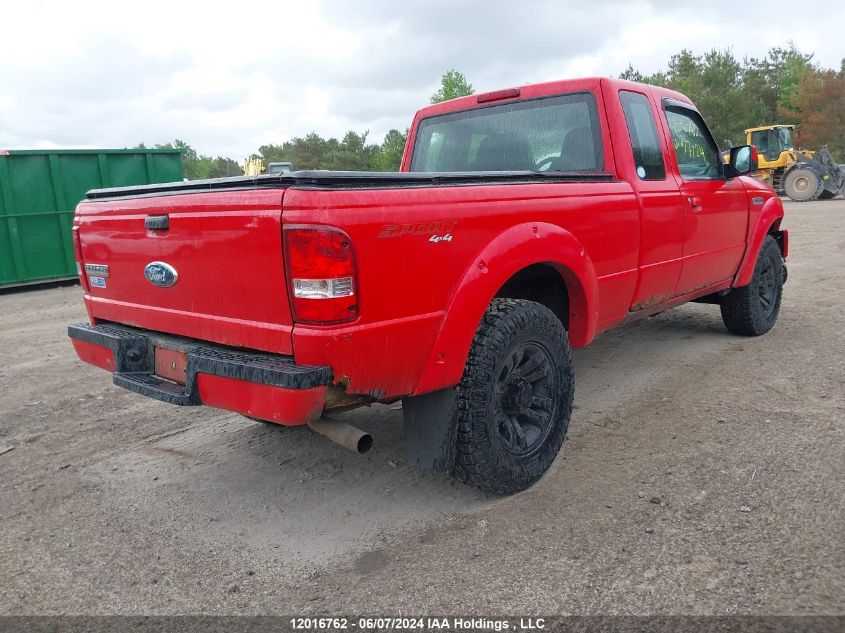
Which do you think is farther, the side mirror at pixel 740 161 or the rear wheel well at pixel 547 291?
the side mirror at pixel 740 161

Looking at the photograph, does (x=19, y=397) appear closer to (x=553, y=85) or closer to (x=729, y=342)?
(x=553, y=85)

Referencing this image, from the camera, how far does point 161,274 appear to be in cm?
277

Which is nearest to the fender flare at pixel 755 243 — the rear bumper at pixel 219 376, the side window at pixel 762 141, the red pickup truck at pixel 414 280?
the red pickup truck at pixel 414 280

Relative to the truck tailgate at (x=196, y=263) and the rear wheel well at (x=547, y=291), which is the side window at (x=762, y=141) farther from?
the truck tailgate at (x=196, y=263)

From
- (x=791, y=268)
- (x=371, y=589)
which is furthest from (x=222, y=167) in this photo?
(x=371, y=589)

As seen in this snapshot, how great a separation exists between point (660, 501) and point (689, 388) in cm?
172

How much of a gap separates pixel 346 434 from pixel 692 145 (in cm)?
339

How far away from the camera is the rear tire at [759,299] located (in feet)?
17.9

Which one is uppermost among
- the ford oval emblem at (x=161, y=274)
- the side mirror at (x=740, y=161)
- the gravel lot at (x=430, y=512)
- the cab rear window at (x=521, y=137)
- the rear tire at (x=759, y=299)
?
the cab rear window at (x=521, y=137)

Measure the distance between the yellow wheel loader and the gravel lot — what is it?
21.0m

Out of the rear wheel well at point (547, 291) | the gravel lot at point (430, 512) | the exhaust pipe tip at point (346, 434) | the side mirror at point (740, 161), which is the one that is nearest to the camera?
the gravel lot at point (430, 512)

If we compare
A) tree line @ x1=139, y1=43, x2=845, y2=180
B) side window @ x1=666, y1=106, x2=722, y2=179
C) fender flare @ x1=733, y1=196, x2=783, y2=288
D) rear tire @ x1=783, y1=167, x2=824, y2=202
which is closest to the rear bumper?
side window @ x1=666, y1=106, x2=722, y2=179

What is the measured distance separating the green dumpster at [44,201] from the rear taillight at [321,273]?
1039 cm

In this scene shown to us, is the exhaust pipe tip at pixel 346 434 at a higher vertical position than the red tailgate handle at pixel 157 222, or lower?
lower
